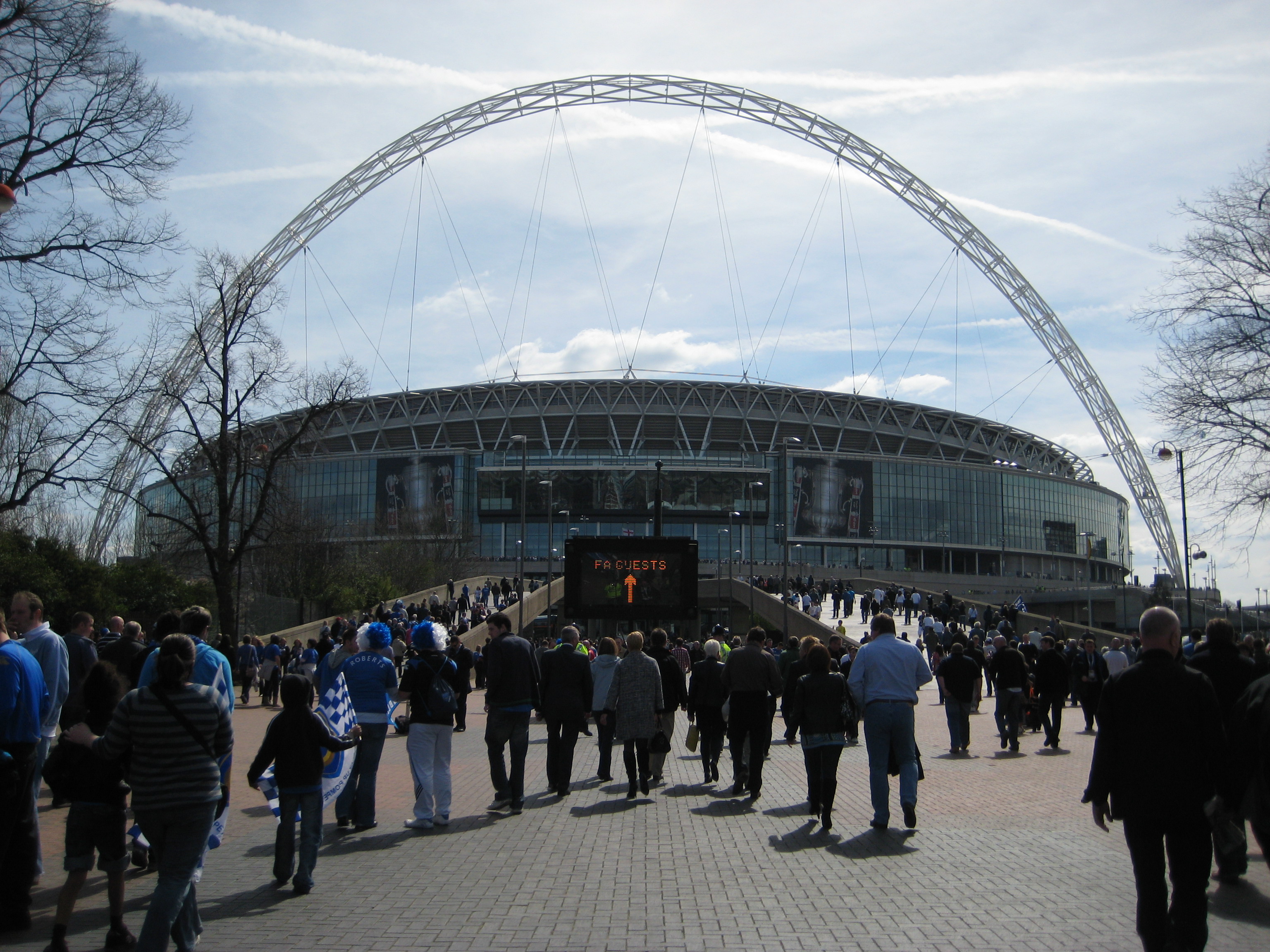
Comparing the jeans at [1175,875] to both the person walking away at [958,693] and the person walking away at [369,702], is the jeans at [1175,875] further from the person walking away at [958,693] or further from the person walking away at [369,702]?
the person walking away at [958,693]

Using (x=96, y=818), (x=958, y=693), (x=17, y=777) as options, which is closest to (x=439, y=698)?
(x=96, y=818)

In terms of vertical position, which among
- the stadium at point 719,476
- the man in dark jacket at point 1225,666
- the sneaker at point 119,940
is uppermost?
the stadium at point 719,476

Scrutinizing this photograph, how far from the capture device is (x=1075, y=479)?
121 m

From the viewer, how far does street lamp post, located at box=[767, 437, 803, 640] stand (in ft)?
145

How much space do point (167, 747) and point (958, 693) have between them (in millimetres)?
13011

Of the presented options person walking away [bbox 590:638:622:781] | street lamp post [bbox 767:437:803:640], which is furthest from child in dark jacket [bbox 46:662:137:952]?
street lamp post [bbox 767:437:803:640]

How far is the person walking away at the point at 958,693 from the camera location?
55.2 feet

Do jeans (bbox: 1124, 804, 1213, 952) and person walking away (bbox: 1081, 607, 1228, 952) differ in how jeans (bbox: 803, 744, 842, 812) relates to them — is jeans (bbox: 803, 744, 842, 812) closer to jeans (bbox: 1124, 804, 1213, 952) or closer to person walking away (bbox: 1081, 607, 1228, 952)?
person walking away (bbox: 1081, 607, 1228, 952)

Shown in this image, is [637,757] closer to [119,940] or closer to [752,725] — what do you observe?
[752,725]

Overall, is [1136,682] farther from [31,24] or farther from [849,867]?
[31,24]

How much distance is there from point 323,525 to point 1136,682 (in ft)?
208

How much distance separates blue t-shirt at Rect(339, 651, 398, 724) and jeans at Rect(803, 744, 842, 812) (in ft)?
12.6

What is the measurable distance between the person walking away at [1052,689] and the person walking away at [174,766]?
13900mm

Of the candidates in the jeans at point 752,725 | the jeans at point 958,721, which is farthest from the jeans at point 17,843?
the jeans at point 958,721
